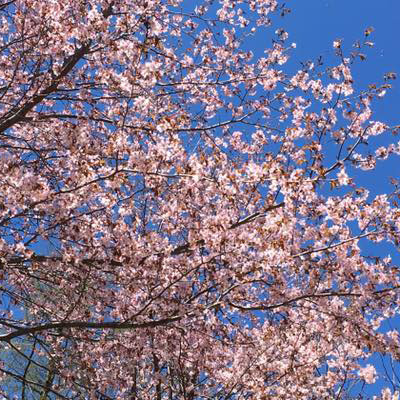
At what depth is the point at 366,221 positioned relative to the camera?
5.05 metres

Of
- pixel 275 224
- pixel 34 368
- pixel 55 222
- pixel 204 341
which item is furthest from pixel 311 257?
pixel 34 368

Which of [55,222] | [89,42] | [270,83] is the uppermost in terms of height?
[270,83]

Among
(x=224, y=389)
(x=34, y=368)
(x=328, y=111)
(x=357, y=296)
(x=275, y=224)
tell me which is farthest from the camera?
(x=34, y=368)

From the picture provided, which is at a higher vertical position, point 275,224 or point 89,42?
point 89,42

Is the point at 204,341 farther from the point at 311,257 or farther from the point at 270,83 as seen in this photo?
the point at 270,83

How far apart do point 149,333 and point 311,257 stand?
2453mm

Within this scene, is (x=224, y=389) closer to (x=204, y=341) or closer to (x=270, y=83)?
(x=204, y=341)

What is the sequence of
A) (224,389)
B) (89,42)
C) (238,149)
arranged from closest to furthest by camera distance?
(89,42)
(224,389)
(238,149)

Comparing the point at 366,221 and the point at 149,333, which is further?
the point at 149,333

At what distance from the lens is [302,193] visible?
199 inches

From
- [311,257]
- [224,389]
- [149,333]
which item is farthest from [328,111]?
[224,389]

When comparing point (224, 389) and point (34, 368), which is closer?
point (224, 389)

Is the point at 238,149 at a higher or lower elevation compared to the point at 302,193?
higher

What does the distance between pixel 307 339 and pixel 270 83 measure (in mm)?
4581
